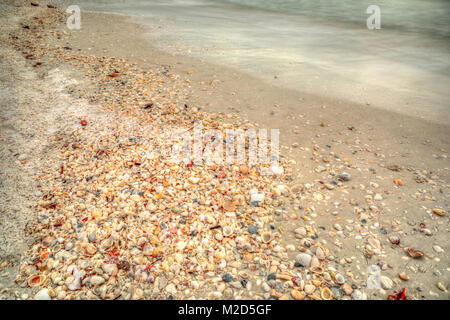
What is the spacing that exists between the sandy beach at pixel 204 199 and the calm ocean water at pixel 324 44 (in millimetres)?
1178

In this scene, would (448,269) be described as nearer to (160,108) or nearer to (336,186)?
(336,186)

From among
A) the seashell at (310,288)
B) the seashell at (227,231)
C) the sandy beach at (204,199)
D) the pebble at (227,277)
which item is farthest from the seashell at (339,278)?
the seashell at (227,231)

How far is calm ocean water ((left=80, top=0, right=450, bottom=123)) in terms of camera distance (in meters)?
6.49

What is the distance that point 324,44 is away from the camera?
995 centimetres

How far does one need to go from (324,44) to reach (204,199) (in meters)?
9.33

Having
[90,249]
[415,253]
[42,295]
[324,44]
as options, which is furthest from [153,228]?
[324,44]

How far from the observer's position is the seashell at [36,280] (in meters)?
2.39

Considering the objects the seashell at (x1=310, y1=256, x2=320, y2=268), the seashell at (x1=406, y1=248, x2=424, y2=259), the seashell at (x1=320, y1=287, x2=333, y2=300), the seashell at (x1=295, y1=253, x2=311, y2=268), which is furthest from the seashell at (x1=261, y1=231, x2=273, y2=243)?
A: the seashell at (x1=406, y1=248, x2=424, y2=259)

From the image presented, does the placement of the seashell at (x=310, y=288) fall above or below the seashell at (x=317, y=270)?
below

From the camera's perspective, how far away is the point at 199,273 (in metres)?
2.54

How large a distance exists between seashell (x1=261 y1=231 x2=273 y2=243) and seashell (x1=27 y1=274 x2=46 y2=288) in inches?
86.9

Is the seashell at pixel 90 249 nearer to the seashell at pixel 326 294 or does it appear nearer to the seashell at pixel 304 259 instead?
the seashell at pixel 304 259
